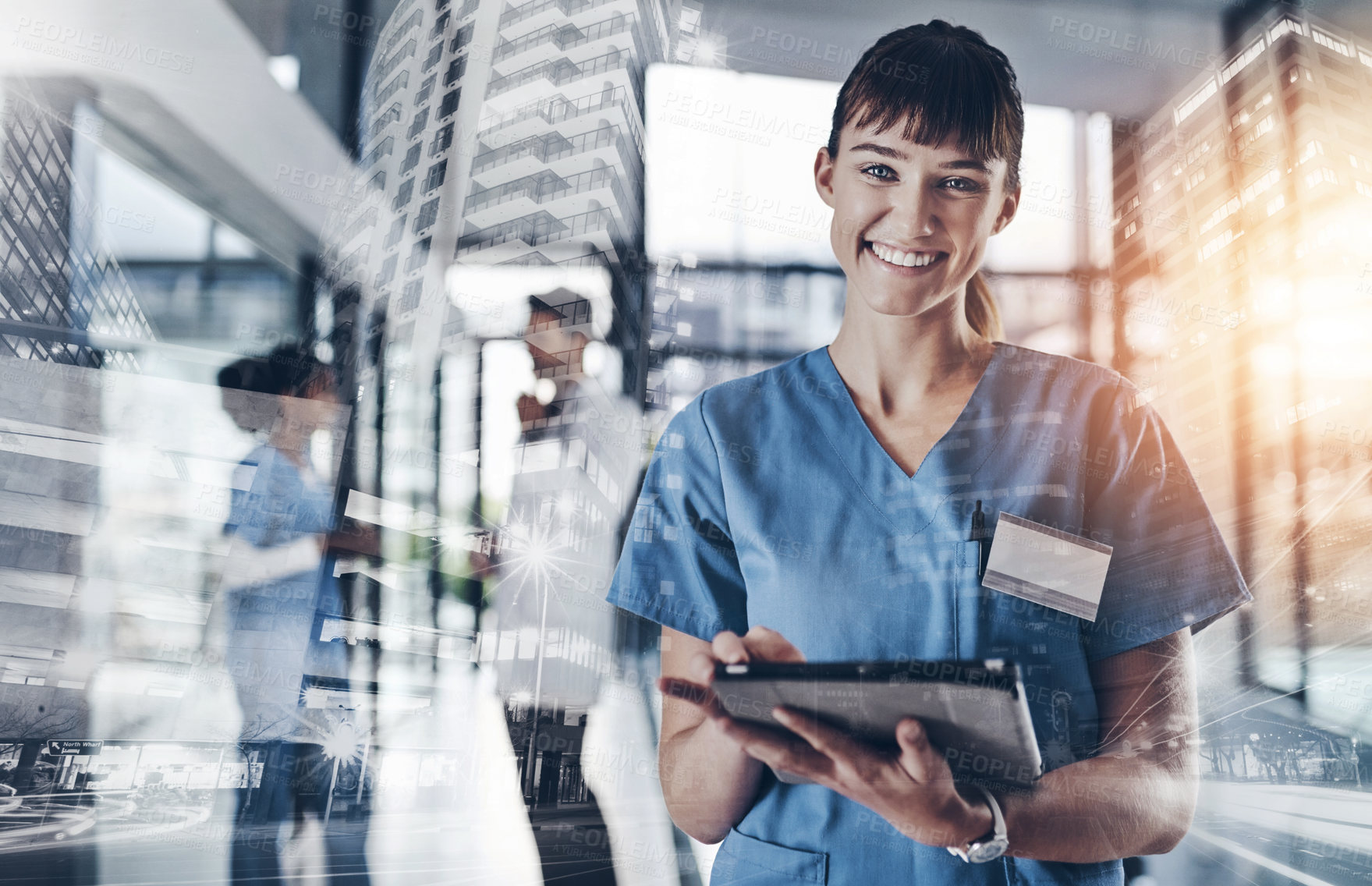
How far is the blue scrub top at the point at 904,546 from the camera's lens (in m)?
1.20

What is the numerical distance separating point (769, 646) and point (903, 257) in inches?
27.1

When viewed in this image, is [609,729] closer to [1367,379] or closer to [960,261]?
[960,261]

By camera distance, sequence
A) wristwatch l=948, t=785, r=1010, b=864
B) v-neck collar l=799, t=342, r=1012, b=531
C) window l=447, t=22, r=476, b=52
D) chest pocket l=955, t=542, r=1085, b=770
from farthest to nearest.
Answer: window l=447, t=22, r=476, b=52, v-neck collar l=799, t=342, r=1012, b=531, chest pocket l=955, t=542, r=1085, b=770, wristwatch l=948, t=785, r=1010, b=864

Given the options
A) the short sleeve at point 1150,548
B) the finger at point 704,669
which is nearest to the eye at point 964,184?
the short sleeve at point 1150,548

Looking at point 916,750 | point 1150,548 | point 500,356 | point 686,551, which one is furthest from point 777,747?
point 500,356

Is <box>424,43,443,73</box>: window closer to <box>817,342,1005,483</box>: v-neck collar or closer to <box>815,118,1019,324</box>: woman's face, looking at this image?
A: <box>815,118,1019,324</box>: woman's face

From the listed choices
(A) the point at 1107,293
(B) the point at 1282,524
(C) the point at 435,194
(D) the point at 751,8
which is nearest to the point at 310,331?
(C) the point at 435,194

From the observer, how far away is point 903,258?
4.41ft

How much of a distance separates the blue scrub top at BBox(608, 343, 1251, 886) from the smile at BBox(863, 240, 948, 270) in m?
0.19

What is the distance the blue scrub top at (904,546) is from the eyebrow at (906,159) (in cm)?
31

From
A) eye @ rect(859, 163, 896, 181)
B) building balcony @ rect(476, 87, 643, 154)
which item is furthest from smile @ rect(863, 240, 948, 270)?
building balcony @ rect(476, 87, 643, 154)

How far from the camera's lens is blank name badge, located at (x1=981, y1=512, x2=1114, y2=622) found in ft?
4.12

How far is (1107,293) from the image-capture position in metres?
1.65

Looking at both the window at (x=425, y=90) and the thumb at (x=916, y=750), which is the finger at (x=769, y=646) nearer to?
the thumb at (x=916, y=750)
